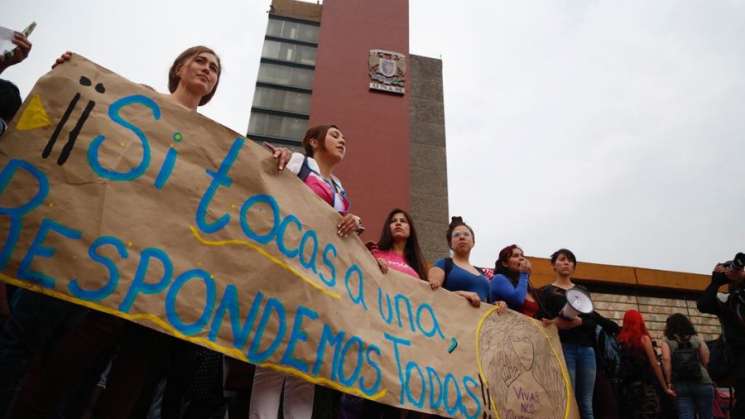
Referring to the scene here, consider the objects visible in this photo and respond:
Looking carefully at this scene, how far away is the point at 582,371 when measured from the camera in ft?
10.2

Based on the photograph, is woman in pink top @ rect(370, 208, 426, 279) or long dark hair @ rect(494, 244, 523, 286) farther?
long dark hair @ rect(494, 244, 523, 286)

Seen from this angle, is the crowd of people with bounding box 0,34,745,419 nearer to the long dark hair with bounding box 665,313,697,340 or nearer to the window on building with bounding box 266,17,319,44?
the long dark hair with bounding box 665,313,697,340

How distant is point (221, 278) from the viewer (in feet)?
5.50

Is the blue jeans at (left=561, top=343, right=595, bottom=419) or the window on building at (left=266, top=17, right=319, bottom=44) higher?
the window on building at (left=266, top=17, right=319, bottom=44)

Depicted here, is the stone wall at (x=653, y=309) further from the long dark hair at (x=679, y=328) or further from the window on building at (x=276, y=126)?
the window on building at (x=276, y=126)

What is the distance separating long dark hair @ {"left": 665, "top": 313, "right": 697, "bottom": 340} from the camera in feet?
13.4

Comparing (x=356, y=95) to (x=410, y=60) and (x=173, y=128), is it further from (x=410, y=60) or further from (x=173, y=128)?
(x=173, y=128)

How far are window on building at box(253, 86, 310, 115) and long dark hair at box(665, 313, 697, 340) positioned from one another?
1814 centimetres

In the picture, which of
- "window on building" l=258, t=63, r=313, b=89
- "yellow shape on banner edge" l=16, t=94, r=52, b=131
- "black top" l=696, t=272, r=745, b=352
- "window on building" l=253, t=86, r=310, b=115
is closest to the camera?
"yellow shape on banner edge" l=16, t=94, r=52, b=131

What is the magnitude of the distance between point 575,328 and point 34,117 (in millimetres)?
3340

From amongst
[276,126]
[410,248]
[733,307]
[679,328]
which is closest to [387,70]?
[276,126]

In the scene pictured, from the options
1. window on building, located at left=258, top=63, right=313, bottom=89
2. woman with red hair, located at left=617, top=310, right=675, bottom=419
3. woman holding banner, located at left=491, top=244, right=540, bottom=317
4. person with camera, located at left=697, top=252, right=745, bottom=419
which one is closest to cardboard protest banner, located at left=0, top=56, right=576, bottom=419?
woman holding banner, located at left=491, top=244, right=540, bottom=317

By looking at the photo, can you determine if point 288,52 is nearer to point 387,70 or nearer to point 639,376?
point 387,70

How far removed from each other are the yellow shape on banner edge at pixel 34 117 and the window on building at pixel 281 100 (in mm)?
19464
